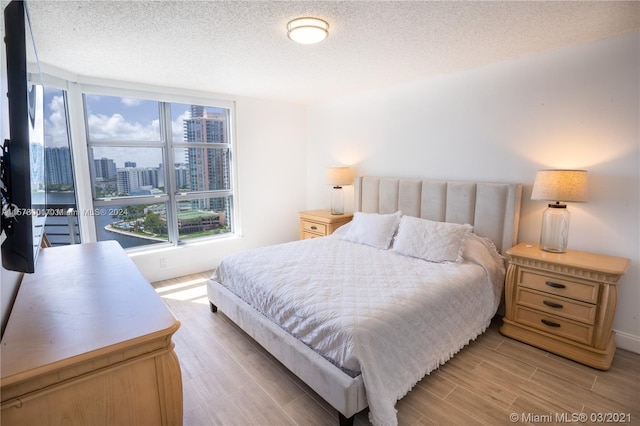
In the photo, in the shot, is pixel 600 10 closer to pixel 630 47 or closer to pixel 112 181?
pixel 630 47

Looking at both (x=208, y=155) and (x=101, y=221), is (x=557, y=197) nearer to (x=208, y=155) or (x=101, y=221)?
(x=208, y=155)

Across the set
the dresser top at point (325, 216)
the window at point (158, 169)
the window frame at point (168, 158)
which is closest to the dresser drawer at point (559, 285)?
the dresser top at point (325, 216)

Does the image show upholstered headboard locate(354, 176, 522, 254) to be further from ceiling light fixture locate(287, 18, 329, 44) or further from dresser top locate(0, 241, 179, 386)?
dresser top locate(0, 241, 179, 386)

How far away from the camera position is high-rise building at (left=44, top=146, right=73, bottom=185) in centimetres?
302

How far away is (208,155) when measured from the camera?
13.7ft

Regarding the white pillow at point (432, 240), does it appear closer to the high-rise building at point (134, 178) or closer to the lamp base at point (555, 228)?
the lamp base at point (555, 228)

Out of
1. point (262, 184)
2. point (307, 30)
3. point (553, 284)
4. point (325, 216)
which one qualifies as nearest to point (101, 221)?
point (262, 184)

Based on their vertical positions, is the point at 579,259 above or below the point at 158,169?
below

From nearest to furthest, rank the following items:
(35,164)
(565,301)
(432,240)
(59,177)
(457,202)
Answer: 1. (35,164)
2. (565,301)
3. (432,240)
4. (457,202)
5. (59,177)

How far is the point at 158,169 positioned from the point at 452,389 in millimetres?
3681

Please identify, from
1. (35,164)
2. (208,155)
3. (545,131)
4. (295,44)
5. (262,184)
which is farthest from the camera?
(262,184)

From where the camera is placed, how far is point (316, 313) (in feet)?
6.08

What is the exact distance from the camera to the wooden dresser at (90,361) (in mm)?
902

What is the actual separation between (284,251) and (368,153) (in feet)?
5.82
